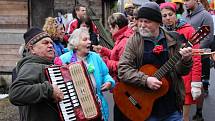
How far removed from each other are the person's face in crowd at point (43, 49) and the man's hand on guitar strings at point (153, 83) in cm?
101

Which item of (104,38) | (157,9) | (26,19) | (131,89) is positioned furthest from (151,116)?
(26,19)

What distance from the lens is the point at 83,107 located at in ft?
14.1

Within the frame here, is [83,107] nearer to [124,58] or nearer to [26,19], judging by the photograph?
[124,58]

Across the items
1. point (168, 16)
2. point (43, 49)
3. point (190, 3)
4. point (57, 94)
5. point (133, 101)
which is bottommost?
point (133, 101)

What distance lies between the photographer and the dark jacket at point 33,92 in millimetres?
3992

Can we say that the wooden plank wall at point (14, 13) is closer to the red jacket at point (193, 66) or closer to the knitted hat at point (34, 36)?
Answer: the red jacket at point (193, 66)

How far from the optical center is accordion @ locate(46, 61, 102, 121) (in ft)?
13.5

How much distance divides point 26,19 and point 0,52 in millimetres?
1174

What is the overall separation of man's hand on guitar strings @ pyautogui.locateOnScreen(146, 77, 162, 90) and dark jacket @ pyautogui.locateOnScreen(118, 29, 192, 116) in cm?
7

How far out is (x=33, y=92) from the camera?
3.98m

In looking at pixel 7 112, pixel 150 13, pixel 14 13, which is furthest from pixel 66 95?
pixel 14 13

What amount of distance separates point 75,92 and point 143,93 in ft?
2.47

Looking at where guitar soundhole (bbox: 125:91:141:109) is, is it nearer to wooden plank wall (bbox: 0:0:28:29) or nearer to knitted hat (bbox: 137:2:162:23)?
knitted hat (bbox: 137:2:162:23)

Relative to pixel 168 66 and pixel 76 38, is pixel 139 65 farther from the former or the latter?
pixel 76 38
